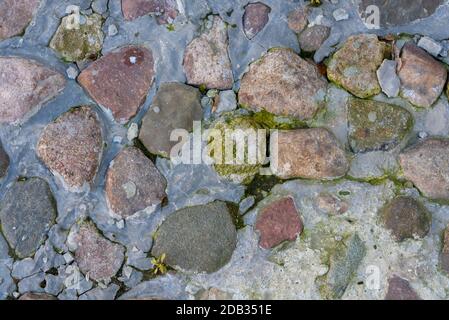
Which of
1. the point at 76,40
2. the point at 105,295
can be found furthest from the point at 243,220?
the point at 76,40

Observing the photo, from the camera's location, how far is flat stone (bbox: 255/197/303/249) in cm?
252

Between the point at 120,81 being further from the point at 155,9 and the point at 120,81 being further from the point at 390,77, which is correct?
the point at 390,77

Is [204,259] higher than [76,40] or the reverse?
the reverse

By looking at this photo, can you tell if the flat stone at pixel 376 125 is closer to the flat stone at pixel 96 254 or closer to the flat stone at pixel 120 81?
the flat stone at pixel 120 81

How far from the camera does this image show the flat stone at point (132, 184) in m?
2.54

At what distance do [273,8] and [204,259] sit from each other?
129 cm

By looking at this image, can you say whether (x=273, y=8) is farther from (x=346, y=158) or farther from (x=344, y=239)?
(x=344, y=239)

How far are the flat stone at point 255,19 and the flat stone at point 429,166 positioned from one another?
939mm

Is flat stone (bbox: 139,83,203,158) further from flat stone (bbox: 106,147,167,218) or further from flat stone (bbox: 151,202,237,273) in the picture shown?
flat stone (bbox: 151,202,237,273)

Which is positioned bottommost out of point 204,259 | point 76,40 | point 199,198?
point 204,259

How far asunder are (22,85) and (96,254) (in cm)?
90

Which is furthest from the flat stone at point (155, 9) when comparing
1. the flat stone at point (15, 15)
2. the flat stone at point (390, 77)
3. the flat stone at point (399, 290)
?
the flat stone at point (399, 290)

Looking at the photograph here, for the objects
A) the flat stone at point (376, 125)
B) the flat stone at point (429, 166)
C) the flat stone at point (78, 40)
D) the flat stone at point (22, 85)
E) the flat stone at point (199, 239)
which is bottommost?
the flat stone at point (199, 239)
